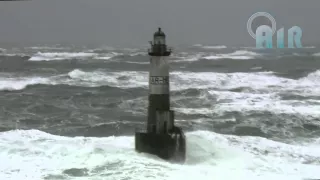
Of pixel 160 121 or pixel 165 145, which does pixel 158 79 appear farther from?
pixel 165 145

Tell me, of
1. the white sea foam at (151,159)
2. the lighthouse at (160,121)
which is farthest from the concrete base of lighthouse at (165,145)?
the white sea foam at (151,159)

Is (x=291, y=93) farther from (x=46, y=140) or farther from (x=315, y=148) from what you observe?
(x=46, y=140)

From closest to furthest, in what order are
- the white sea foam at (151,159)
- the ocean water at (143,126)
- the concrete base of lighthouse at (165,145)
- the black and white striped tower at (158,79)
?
the white sea foam at (151,159) → the ocean water at (143,126) → the concrete base of lighthouse at (165,145) → the black and white striped tower at (158,79)

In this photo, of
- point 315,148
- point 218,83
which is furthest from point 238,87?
point 315,148

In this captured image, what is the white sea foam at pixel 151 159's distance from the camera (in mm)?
7438

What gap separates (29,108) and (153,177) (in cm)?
851

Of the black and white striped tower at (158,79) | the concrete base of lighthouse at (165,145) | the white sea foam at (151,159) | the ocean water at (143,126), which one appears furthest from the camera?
the black and white striped tower at (158,79)

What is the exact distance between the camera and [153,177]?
7191mm

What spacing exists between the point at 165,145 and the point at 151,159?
1.15 feet

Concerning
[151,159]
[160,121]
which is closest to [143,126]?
[160,121]

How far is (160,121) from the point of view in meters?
8.21

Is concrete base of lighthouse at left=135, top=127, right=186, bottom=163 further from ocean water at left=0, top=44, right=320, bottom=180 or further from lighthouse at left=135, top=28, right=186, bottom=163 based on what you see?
ocean water at left=0, top=44, right=320, bottom=180

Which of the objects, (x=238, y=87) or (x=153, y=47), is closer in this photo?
(x=153, y=47)

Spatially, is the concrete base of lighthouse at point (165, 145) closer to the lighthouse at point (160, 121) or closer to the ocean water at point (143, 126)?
the lighthouse at point (160, 121)
